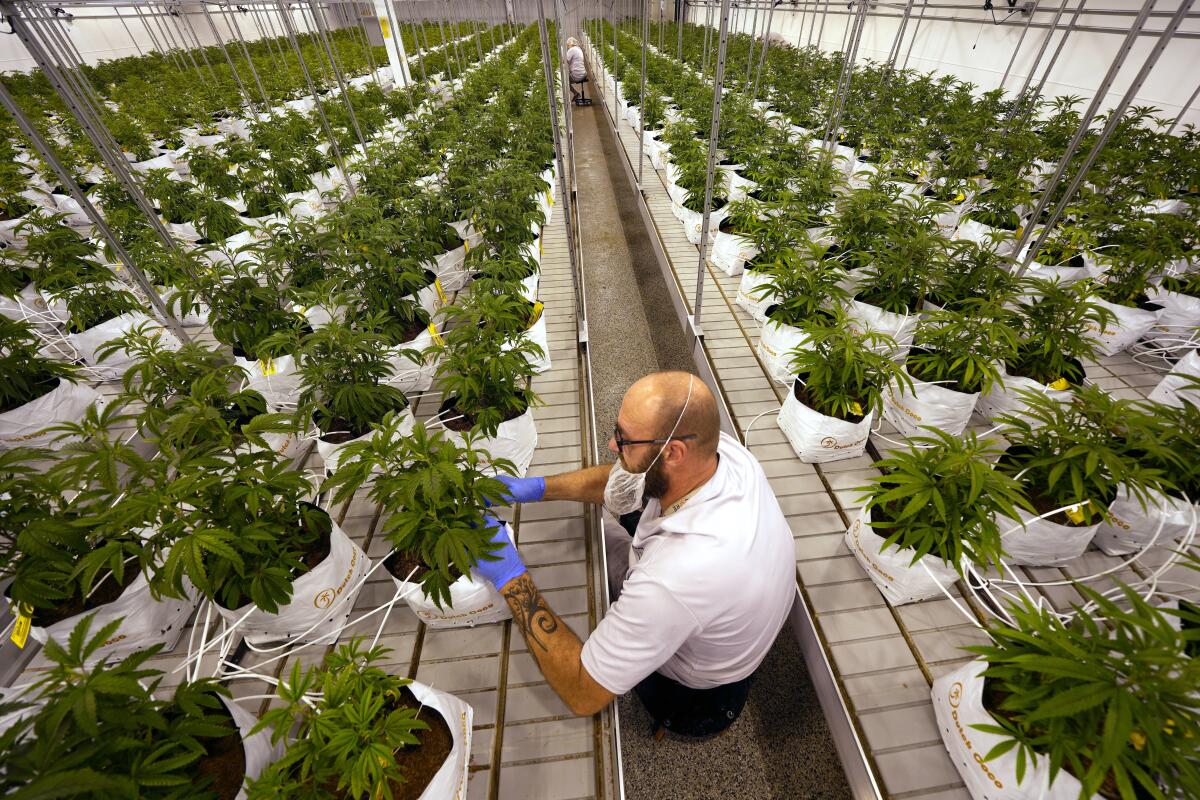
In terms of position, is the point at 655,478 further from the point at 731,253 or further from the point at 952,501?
the point at 731,253

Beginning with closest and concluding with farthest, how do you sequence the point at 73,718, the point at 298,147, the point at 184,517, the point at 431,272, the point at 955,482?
the point at 73,718 → the point at 184,517 → the point at 955,482 → the point at 431,272 → the point at 298,147

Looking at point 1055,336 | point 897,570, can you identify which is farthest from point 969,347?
point 897,570

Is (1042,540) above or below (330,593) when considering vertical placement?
below

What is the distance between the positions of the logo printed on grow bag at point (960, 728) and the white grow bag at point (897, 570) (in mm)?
365

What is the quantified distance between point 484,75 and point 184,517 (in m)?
11.4

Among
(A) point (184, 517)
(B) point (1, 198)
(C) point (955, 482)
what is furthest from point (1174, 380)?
(B) point (1, 198)

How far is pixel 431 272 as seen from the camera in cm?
347

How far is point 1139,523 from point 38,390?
17.2 feet

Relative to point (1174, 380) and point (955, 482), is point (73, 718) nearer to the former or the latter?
point (955, 482)

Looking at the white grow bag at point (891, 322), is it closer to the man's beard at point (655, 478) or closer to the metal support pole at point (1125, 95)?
the metal support pole at point (1125, 95)

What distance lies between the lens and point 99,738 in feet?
3.16

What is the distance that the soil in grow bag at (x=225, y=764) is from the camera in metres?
1.21

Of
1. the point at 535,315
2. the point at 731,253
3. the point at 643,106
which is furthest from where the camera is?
the point at 643,106

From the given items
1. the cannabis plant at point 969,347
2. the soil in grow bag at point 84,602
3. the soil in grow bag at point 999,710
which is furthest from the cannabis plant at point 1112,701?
the soil in grow bag at point 84,602
